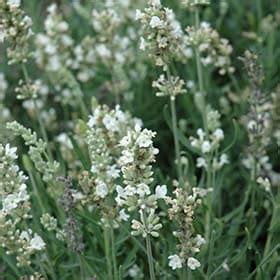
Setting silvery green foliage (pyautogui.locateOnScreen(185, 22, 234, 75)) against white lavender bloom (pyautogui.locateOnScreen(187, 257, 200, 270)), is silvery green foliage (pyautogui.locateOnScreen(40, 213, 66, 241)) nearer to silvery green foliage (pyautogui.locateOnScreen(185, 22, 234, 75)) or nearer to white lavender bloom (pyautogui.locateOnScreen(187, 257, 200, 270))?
white lavender bloom (pyautogui.locateOnScreen(187, 257, 200, 270))

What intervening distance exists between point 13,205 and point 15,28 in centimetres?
66

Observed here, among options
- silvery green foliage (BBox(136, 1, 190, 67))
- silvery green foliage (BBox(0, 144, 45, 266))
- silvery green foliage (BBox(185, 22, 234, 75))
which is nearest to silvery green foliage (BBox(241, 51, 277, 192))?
silvery green foliage (BBox(185, 22, 234, 75))

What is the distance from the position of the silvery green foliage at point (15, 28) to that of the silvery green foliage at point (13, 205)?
500mm

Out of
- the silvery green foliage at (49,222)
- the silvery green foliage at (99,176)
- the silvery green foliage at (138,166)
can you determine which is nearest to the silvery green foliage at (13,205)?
the silvery green foliage at (49,222)

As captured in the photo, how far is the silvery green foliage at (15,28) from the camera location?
7.42ft

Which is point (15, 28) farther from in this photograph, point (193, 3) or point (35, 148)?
point (193, 3)

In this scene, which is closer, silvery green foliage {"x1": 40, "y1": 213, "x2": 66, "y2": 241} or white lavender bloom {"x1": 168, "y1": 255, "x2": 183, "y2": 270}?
white lavender bloom {"x1": 168, "y1": 255, "x2": 183, "y2": 270}

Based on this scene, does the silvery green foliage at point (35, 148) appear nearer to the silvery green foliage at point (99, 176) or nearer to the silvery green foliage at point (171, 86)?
the silvery green foliage at point (99, 176)

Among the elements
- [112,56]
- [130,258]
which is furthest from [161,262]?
[112,56]

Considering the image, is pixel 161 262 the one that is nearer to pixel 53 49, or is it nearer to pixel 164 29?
pixel 164 29

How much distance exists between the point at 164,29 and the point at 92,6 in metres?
1.97

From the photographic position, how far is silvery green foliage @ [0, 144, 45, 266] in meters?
1.89

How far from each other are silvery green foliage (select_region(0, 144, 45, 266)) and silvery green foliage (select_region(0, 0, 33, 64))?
50 centimetres

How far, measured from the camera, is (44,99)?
364cm
